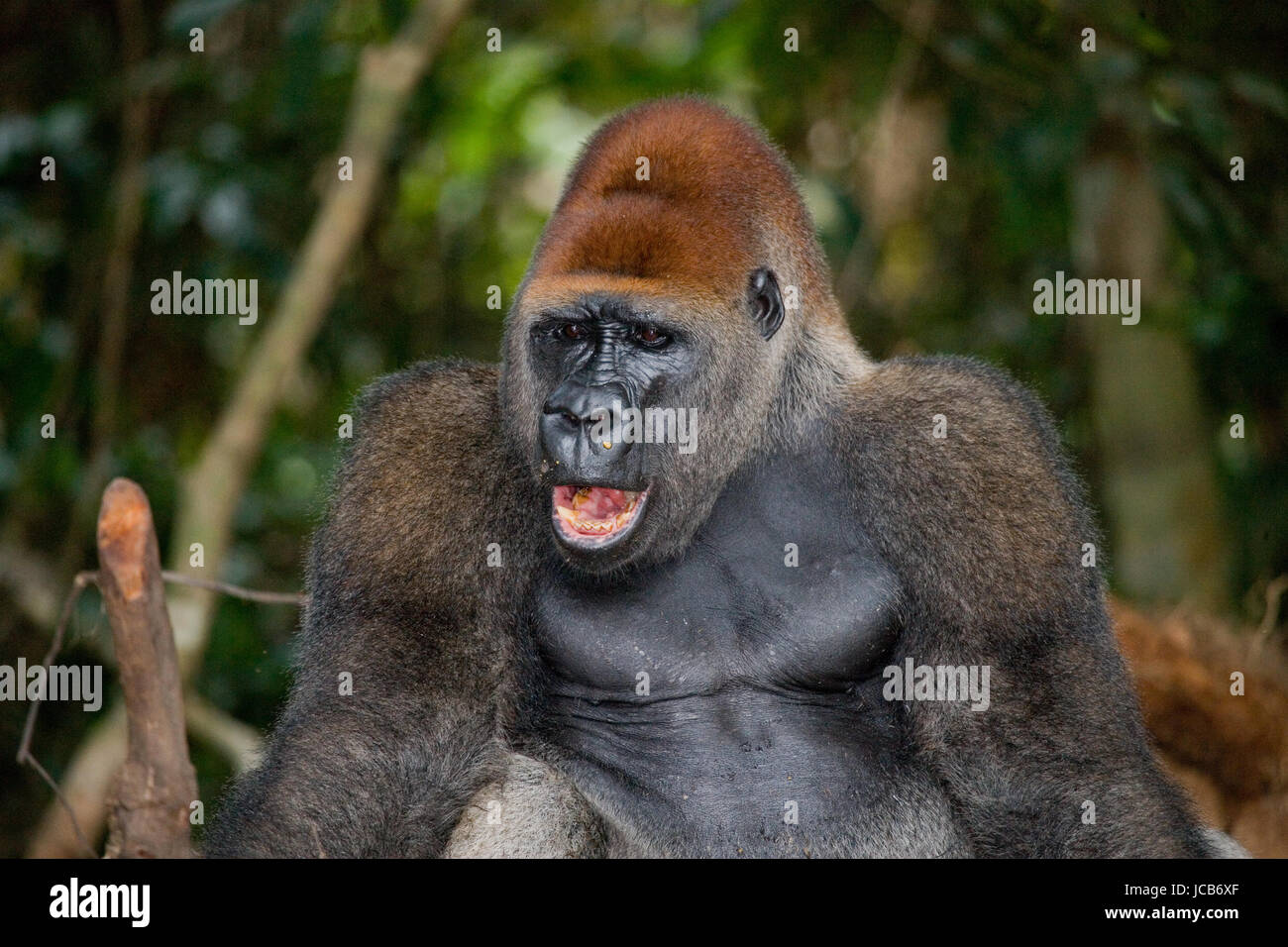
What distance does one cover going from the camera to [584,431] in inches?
171

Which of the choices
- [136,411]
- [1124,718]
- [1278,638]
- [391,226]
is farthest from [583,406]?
[391,226]

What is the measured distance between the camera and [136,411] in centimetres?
931

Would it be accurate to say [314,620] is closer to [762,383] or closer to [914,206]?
[762,383]

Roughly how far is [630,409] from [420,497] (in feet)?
2.67

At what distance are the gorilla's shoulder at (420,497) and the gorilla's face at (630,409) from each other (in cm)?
19

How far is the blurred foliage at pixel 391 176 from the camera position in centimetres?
765

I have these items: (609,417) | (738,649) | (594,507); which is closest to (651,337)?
(609,417)

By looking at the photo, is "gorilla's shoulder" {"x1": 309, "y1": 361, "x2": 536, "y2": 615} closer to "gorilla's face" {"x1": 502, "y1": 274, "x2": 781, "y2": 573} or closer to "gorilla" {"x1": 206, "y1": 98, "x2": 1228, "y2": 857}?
"gorilla" {"x1": 206, "y1": 98, "x2": 1228, "y2": 857}

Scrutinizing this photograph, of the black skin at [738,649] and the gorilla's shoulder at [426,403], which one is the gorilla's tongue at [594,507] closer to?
the black skin at [738,649]

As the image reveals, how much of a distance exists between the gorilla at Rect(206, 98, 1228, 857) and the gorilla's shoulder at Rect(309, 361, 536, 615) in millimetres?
10

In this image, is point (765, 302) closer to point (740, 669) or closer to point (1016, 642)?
point (740, 669)

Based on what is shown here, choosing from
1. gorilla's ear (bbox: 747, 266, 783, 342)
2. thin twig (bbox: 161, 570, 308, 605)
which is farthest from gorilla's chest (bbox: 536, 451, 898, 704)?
thin twig (bbox: 161, 570, 308, 605)

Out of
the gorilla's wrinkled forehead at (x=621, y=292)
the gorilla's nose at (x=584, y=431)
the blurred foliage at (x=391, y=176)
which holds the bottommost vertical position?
the gorilla's nose at (x=584, y=431)

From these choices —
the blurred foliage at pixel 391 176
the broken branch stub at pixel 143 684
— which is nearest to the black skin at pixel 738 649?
the broken branch stub at pixel 143 684
